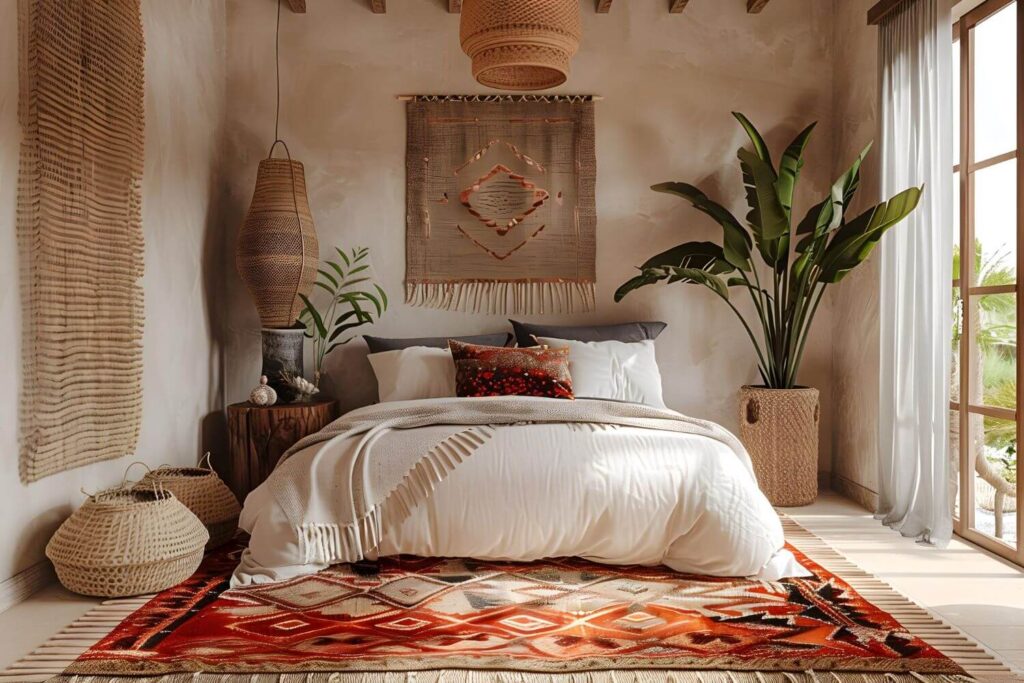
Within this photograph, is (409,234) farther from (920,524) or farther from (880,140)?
(920,524)

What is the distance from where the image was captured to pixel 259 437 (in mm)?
3883

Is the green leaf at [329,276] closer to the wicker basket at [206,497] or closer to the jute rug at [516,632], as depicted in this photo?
the wicker basket at [206,497]

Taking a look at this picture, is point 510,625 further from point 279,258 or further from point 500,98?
point 500,98

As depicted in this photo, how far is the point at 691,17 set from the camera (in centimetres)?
471

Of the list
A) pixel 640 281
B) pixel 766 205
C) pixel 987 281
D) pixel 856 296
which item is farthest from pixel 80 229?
pixel 856 296

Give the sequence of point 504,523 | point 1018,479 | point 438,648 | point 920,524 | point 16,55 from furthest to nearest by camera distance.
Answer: point 920,524 → point 1018,479 → point 504,523 → point 16,55 → point 438,648

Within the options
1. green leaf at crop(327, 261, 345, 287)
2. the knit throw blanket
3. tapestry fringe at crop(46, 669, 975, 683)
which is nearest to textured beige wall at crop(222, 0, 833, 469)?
green leaf at crop(327, 261, 345, 287)

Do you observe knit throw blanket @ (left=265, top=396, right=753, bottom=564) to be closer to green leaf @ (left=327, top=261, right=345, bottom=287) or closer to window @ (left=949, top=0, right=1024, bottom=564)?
window @ (left=949, top=0, right=1024, bottom=564)

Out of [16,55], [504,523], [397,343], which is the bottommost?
[504,523]

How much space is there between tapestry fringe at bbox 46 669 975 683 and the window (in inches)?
57.5

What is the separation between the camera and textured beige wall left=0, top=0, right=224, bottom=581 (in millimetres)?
2668

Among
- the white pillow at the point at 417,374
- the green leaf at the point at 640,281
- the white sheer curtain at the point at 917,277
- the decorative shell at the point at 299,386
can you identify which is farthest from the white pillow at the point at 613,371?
the decorative shell at the point at 299,386

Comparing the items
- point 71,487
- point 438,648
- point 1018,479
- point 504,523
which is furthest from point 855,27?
point 71,487

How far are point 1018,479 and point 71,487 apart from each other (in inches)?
139
